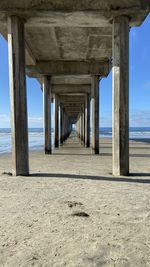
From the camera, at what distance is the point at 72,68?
1717 cm

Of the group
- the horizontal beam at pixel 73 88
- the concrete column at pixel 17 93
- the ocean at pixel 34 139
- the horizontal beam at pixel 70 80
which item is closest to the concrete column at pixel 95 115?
the horizontal beam at pixel 70 80

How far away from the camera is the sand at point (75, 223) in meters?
3.25

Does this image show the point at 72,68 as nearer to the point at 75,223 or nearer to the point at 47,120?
the point at 47,120

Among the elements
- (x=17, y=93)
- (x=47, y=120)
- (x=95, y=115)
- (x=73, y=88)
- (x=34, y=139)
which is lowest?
(x=34, y=139)

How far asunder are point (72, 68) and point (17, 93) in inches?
365

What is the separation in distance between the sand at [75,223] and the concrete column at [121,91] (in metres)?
1.20

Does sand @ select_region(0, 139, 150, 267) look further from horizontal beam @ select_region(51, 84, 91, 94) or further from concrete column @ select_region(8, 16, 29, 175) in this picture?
horizontal beam @ select_region(51, 84, 91, 94)

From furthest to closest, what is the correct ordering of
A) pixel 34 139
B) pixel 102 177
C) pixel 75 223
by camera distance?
1. pixel 34 139
2. pixel 102 177
3. pixel 75 223

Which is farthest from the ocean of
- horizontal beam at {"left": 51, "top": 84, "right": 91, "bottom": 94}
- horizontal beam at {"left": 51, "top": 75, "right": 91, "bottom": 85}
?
horizontal beam at {"left": 51, "top": 75, "right": 91, "bottom": 85}

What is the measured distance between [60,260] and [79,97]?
29396mm

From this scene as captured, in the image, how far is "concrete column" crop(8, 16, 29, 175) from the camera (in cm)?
844

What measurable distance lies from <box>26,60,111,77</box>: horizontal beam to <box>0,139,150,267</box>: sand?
423 inches

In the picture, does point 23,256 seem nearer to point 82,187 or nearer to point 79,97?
point 82,187

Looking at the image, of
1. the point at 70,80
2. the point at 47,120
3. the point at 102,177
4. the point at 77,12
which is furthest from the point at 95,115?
the point at 77,12
